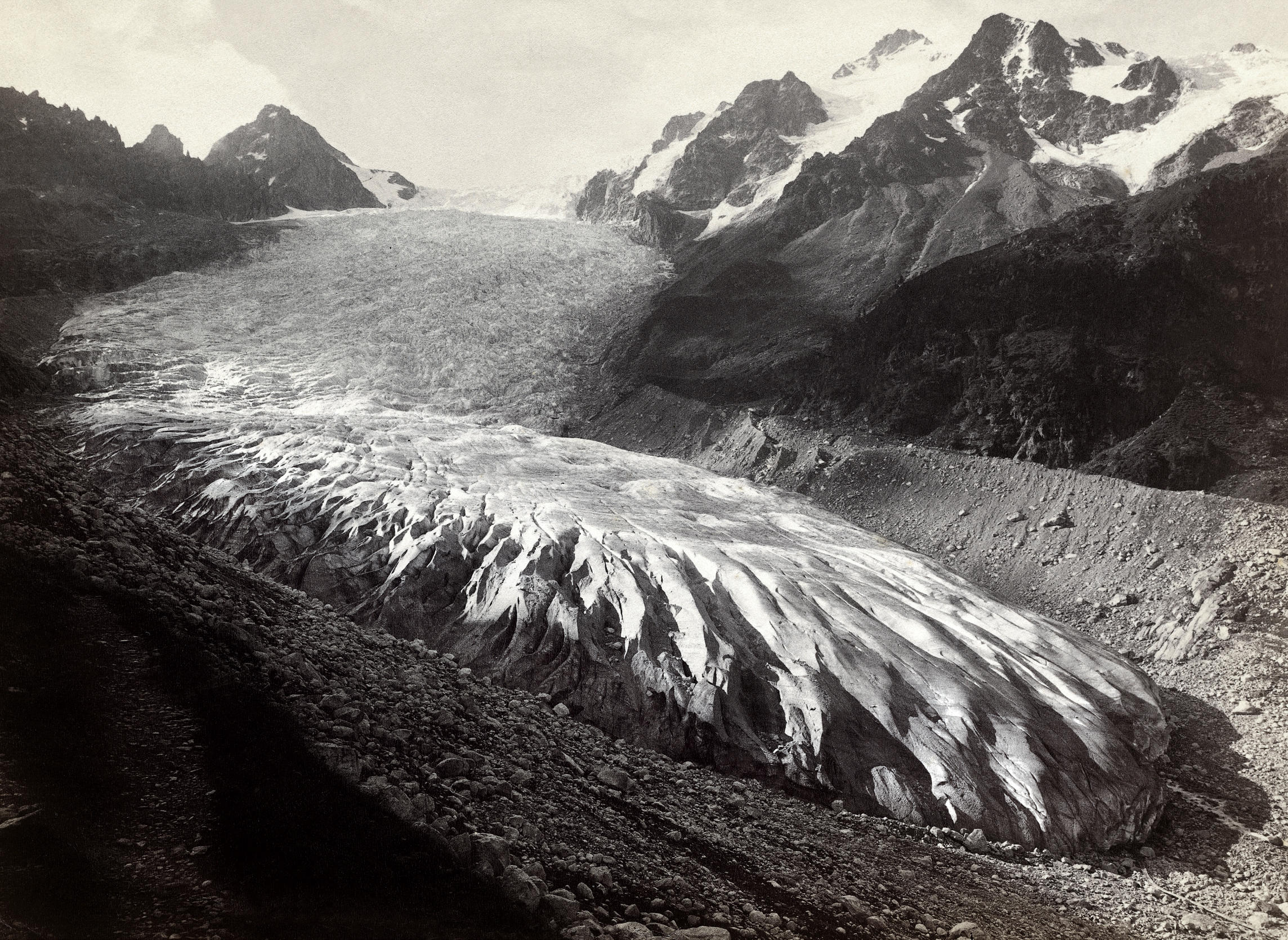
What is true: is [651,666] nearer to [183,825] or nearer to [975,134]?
[183,825]

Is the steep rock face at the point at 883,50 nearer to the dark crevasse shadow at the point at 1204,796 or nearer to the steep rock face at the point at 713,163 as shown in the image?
the steep rock face at the point at 713,163

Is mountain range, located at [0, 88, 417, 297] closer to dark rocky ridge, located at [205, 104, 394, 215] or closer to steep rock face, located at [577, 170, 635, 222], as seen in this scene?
dark rocky ridge, located at [205, 104, 394, 215]

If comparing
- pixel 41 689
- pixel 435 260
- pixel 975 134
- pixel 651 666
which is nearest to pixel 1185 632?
pixel 651 666

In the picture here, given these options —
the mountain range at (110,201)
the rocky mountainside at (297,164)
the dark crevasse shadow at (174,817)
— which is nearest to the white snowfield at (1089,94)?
the rocky mountainside at (297,164)

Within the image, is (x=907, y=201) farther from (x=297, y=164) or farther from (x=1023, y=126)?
(x=297, y=164)

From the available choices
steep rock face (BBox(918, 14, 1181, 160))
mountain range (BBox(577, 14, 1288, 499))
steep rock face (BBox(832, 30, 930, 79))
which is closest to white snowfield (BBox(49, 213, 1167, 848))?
mountain range (BBox(577, 14, 1288, 499))

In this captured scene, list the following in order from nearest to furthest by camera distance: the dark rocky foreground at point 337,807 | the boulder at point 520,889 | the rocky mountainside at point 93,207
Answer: the dark rocky foreground at point 337,807 < the boulder at point 520,889 < the rocky mountainside at point 93,207

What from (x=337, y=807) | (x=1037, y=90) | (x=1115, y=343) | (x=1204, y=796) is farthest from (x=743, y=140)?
(x=337, y=807)
